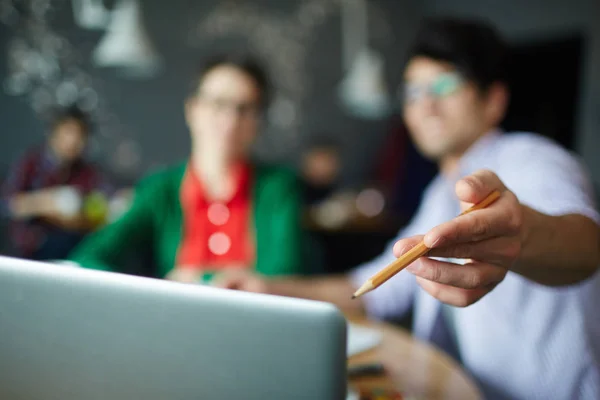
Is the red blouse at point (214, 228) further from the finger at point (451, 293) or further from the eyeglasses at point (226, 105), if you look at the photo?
the finger at point (451, 293)

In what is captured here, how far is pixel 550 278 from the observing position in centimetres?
60

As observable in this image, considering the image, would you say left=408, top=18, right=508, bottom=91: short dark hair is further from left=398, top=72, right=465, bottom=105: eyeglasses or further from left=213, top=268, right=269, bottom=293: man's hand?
left=213, top=268, right=269, bottom=293: man's hand

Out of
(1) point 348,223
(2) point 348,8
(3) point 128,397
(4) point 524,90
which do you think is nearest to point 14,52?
(1) point 348,223

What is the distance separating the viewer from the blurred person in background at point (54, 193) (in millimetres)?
2539

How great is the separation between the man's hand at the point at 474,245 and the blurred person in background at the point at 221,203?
0.84 m

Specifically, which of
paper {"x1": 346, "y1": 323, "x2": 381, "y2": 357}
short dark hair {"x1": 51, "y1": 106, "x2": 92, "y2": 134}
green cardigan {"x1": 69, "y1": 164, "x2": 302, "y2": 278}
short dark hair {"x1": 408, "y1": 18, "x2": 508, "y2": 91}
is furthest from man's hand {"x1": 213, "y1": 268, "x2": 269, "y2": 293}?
short dark hair {"x1": 51, "y1": 106, "x2": 92, "y2": 134}

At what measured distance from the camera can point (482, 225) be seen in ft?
1.38

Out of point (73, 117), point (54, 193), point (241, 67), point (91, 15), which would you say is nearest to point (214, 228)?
point (241, 67)

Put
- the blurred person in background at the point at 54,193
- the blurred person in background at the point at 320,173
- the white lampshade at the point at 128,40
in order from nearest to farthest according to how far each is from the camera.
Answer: the white lampshade at the point at 128,40, the blurred person in background at the point at 54,193, the blurred person in background at the point at 320,173

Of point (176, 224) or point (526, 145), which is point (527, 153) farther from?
point (176, 224)

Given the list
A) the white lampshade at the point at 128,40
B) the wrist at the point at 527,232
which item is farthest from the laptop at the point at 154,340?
the white lampshade at the point at 128,40

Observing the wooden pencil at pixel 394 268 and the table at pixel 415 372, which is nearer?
the wooden pencil at pixel 394 268

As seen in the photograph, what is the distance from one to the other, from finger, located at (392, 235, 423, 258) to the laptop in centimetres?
8

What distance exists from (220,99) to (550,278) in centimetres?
97
